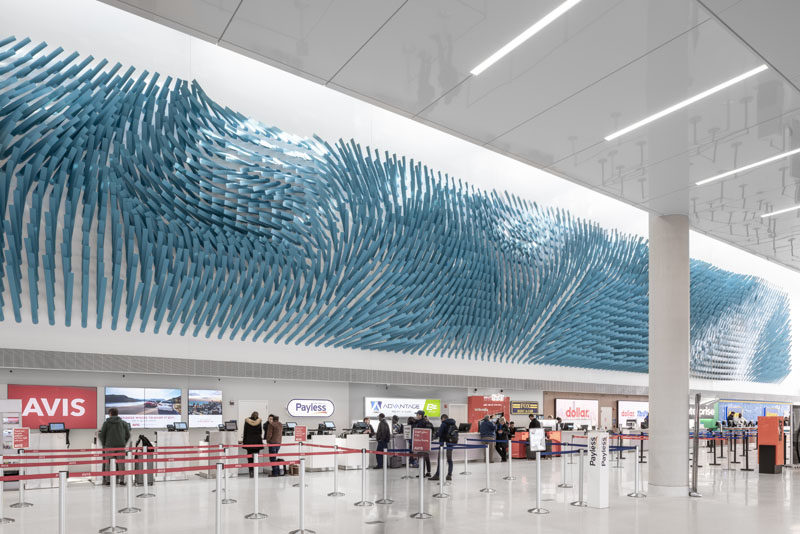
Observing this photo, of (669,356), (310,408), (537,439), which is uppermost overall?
(669,356)

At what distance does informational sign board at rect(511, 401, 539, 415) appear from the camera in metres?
21.5

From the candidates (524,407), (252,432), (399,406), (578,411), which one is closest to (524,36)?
(252,432)

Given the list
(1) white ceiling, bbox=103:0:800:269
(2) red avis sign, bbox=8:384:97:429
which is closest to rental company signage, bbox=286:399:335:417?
(2) red avis sign, bbox=8:384:97:429

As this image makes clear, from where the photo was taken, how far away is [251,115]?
49.1 ft

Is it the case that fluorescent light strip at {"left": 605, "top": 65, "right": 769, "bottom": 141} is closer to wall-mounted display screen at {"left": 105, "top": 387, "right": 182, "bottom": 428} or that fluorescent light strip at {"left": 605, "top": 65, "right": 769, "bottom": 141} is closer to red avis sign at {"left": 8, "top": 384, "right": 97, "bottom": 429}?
wall-mounted display screen at {"left": 105, "top": 387, "right": 182, "bottom": 428}

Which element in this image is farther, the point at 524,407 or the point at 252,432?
the point at 524,407

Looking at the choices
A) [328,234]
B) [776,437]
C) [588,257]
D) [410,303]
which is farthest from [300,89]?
[776,437]

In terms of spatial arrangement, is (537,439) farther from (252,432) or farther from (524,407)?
(524,407)

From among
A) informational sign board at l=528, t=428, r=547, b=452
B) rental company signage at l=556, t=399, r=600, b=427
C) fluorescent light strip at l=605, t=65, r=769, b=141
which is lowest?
rental company signage at l=556, t=399, r=600, b=427

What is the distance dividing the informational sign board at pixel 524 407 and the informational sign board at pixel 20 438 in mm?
14112

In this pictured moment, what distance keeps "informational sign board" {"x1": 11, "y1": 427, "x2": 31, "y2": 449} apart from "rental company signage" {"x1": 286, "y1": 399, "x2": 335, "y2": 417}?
6.14m

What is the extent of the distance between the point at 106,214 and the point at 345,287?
558cm

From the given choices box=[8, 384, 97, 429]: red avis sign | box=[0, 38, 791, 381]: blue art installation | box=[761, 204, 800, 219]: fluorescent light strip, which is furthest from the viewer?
box=[8, 384, 97, 429]: red avis sign

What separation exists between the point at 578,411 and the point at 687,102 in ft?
61.5
